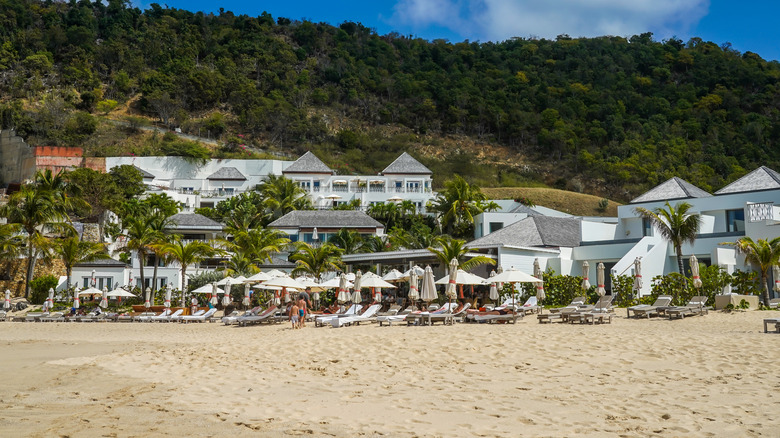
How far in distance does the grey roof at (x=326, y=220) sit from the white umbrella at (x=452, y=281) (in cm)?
2682

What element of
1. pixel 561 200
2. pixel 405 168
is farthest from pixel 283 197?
pixel 561 200

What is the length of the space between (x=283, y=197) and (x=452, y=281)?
1391 inches

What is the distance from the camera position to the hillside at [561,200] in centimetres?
6569

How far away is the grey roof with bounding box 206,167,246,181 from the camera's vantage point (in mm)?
62656

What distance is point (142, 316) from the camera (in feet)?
88.8

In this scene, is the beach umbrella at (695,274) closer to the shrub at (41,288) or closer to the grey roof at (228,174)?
the shrub at (41,288)

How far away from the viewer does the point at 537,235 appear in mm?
33812

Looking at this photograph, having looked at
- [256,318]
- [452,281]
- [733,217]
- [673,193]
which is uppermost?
[673,193]

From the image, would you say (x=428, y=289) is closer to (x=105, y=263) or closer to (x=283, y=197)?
(x=105, y=263)

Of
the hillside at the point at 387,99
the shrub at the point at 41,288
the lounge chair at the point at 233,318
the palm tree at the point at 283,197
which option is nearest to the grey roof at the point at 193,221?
A: the palm tree at the point at 283,197

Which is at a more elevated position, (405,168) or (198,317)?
(405,168)

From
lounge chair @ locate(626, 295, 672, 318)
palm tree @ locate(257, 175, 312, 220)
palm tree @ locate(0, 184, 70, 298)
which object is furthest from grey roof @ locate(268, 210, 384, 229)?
lounge chair @ locate(626, 295, 672, 318)

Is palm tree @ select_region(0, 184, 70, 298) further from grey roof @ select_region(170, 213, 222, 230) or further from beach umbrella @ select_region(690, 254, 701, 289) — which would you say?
beach umbrella @ select_region(690, 254, 701, 289)

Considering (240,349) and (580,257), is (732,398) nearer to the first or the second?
(240,349)
